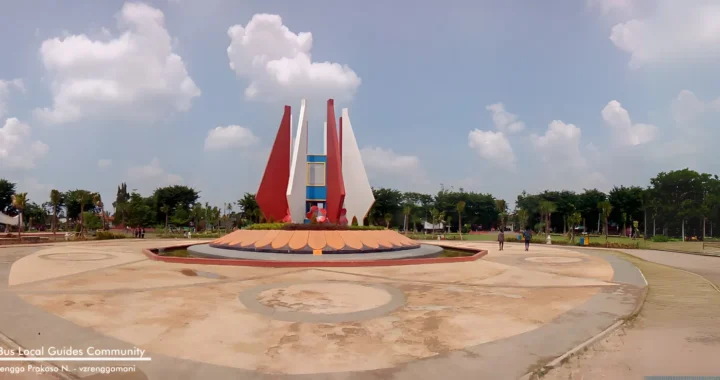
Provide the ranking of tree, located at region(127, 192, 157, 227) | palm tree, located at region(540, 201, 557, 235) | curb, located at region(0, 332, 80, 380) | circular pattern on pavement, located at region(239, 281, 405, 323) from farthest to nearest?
tree, located at region(127, 192, 157, 227) < palm tree, located at region(540, 201, 557, 235) < circular pattern on pavement, located at region(239, 281, 405, 323) < curb, located at region(0, 332, 80, 380)

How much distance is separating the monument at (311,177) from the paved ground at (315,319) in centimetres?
1402

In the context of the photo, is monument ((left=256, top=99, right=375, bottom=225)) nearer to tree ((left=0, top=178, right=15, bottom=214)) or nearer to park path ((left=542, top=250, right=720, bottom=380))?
park path ((left=542, top=250, right=720, bottom=380))

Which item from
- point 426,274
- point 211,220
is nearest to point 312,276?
point 426,274

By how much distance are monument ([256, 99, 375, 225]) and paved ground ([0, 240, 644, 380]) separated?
1402cm

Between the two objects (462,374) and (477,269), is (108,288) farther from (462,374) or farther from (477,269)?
(477,269)

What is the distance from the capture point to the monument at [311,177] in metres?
26.2

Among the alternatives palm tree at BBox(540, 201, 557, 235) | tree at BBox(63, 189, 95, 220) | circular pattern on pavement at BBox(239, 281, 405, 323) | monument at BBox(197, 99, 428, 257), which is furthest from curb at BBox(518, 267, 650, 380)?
tree at BBox(63, 189, 95, 220)

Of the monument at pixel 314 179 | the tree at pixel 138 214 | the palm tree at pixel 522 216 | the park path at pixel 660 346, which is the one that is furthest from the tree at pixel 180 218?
the park path at pixel 660 346

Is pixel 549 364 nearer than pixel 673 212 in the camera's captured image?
Yes

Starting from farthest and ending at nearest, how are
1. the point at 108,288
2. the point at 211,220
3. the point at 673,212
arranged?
the point at 211,220 < the point at 673,212 < the point at 108,288

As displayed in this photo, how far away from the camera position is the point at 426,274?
→ 12.7 m

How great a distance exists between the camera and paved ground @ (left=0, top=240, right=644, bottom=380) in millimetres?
4809

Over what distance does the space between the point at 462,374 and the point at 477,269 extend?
10135mm

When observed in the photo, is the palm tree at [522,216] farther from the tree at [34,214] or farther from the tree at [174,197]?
the tree at [34,214]
